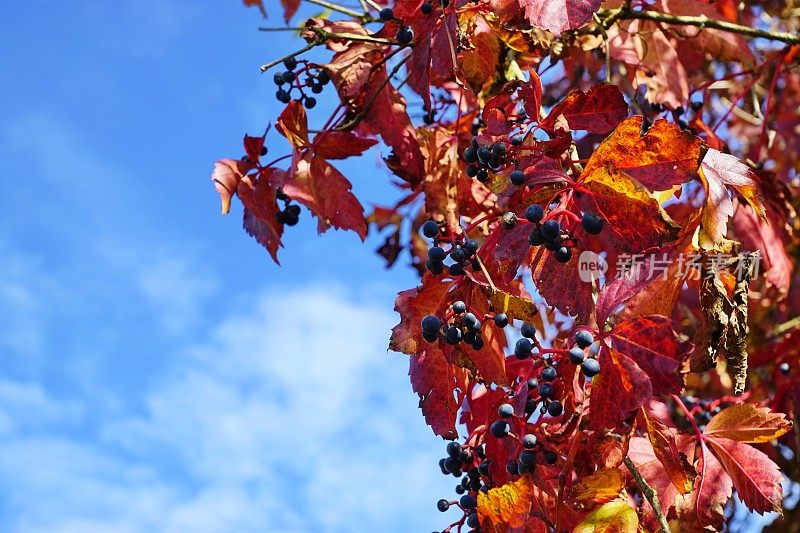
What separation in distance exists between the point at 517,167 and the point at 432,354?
Answer: 0.45 m

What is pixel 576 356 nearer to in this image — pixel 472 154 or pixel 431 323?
pixel 431 323

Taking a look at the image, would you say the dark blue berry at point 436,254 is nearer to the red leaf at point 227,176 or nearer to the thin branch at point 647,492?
the thin branch at point 647,492

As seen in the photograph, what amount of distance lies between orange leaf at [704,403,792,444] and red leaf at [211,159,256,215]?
1.27 metres

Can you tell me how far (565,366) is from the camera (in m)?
1.78

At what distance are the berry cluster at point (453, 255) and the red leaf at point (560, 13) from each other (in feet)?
1.54

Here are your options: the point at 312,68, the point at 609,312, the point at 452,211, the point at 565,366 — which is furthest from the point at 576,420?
the point at 312,68

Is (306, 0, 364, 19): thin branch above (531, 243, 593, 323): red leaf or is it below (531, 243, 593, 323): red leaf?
above

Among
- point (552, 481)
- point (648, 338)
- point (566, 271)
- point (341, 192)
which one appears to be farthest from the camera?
point (341, 192)

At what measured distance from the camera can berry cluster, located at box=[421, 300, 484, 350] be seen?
172 cm

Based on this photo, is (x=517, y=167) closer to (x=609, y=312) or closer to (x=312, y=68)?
(x=609, y=312)

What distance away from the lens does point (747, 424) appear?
192cm

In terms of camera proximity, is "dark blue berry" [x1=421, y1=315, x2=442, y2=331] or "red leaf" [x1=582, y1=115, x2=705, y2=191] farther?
"dark blue berry" [x1=421, y1=315, x2=442, y2=331]

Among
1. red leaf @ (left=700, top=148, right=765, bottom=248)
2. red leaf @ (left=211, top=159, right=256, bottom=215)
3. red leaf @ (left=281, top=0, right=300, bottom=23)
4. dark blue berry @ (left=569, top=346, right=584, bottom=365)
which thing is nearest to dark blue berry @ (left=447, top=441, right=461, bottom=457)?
dark blue berry @ (left=569, top=346, right=584, bottom=365)

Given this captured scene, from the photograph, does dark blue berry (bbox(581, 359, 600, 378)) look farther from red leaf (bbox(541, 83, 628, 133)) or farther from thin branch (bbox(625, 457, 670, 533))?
red leaf (bbox(541, 83, 628, 133))
